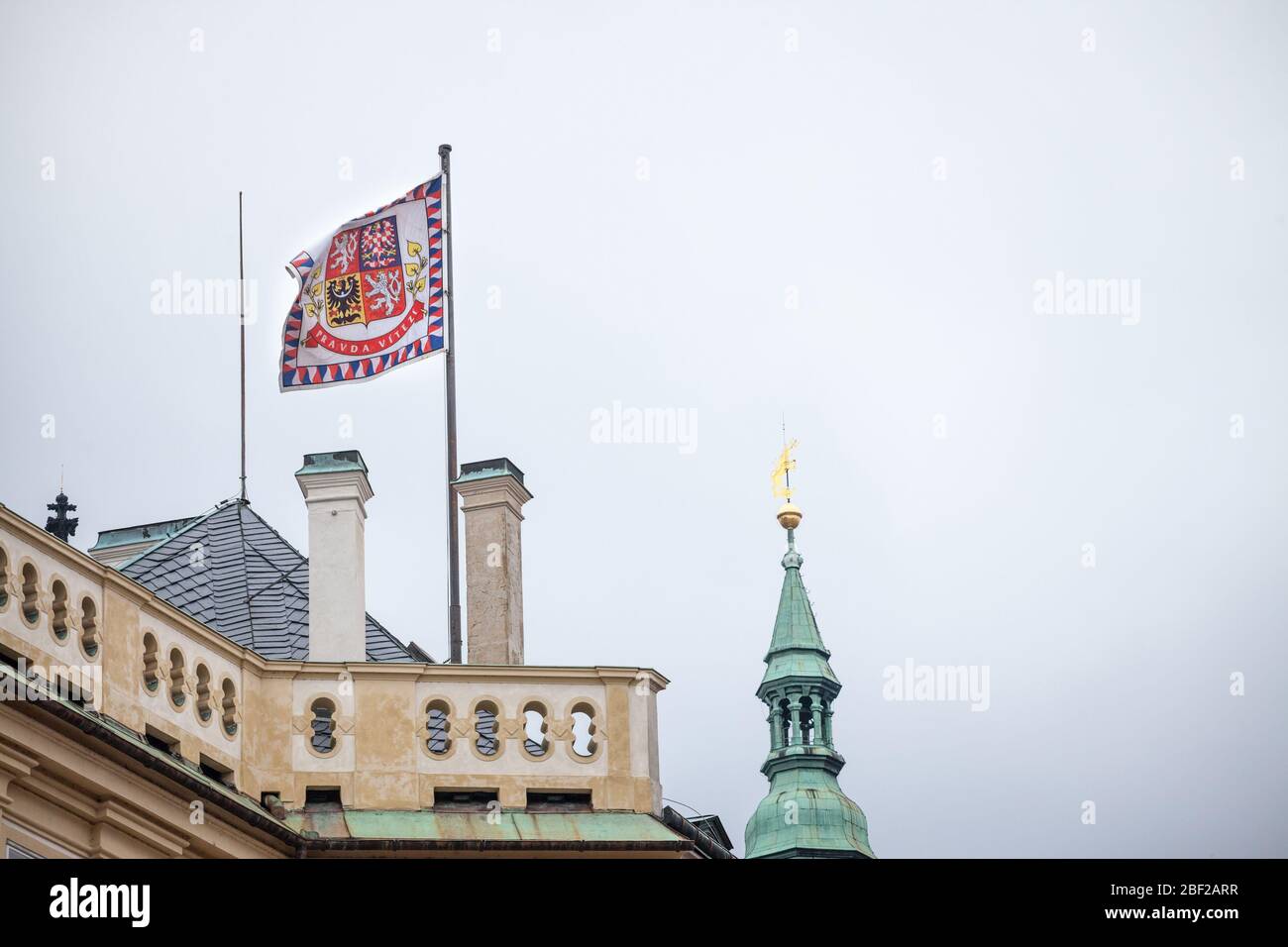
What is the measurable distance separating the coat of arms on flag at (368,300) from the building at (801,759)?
52.6 meters

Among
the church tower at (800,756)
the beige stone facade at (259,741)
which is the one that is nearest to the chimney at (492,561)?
the beige stone facade at (259,741)

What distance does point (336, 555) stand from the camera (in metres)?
29.8

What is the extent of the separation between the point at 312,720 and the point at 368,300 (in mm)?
7522

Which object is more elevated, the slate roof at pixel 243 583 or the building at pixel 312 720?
the slate roof at pixel 243 583

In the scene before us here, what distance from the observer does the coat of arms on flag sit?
34.1 m

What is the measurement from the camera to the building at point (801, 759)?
87.5 meters

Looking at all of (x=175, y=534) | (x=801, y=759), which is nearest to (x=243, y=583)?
(x=175, y=534)

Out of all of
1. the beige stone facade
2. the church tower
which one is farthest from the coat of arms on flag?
the church tower

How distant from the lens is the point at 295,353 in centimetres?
3409

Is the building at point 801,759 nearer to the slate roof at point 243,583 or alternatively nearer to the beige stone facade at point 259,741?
the slate roof at point 243,583
